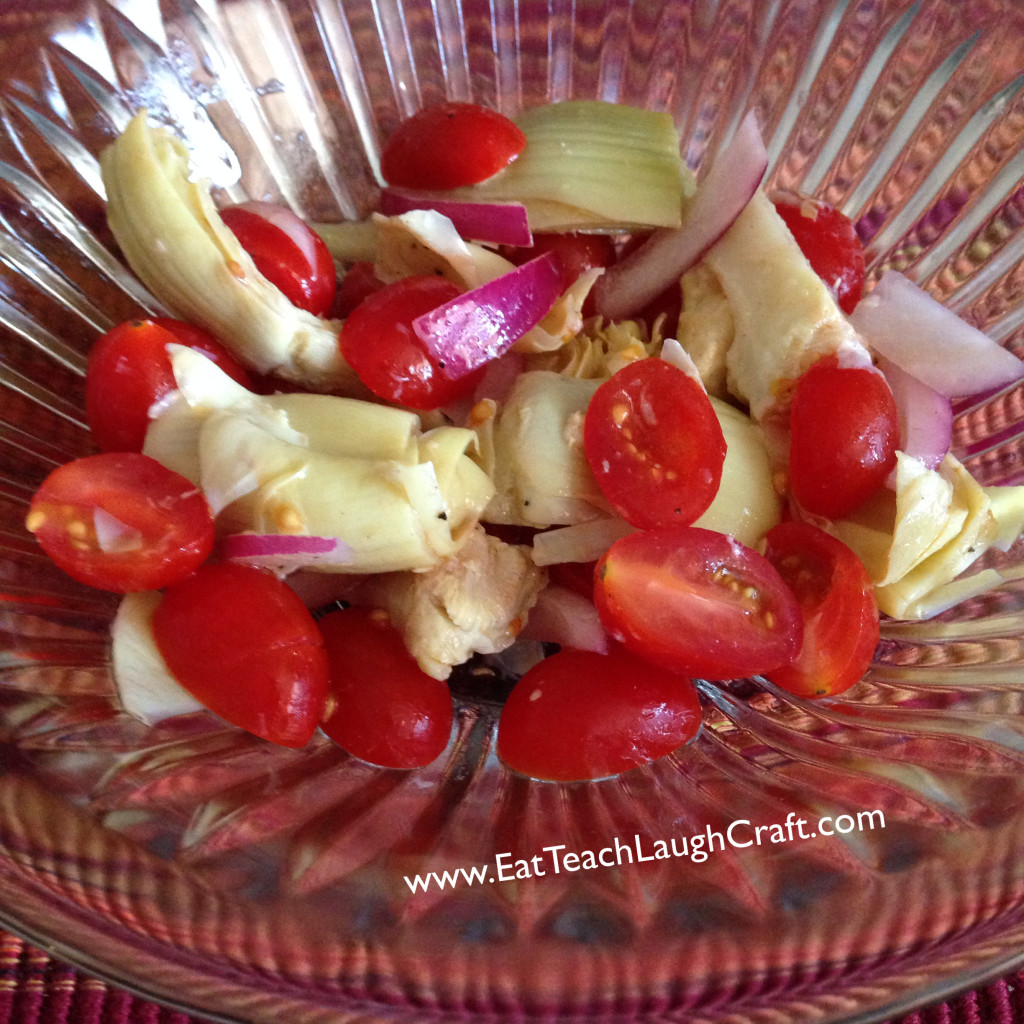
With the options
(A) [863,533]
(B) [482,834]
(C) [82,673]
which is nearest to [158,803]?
(C) [82,673]

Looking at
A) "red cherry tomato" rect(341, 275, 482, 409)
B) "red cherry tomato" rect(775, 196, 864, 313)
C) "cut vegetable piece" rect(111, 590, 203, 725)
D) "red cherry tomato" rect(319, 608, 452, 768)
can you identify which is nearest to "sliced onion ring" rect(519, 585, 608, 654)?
"red cherry tomato" rect(319, 608, 452, 768)

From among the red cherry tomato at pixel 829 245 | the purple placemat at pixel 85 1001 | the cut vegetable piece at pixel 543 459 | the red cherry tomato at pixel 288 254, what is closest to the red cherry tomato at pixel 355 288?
the red cherry tomato at pixel 288 254

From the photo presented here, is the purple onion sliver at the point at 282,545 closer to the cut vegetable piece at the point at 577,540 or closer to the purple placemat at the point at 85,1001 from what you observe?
the cut vegetable piece at the point at 577,540

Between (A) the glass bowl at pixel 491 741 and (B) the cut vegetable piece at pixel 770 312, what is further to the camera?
(B) the cut vegetable piece at pixel 770 312

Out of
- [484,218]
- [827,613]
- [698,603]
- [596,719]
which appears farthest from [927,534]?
[484,218]

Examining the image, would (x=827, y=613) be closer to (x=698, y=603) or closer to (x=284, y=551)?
(x=698, y=603)

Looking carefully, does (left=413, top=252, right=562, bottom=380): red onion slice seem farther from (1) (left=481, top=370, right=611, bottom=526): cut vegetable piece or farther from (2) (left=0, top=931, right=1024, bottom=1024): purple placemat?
(2) (left=0, top=931, right=1024, bottom=1024): purple placemat

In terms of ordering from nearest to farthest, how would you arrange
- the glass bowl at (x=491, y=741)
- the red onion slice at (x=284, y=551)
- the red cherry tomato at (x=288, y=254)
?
1. the glass bowl at (x=491, y=741)
2. the red onion slice at (x=284, y=551)
3. the red cherry tomato at (x=288, y=254)
